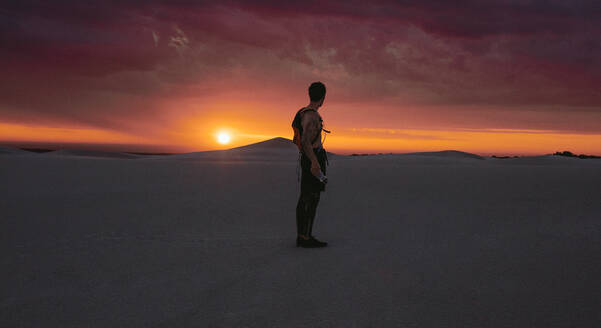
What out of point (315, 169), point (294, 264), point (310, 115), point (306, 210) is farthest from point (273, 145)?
point (294, 264)

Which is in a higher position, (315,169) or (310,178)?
(315,169)

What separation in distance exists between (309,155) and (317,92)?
0.82m

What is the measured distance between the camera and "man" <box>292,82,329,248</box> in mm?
4379

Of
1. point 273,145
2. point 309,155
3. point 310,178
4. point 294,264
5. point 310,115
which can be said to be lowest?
point 294,264

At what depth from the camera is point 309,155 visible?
4.36 metres

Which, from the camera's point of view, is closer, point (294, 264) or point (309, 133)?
point (294, 264)

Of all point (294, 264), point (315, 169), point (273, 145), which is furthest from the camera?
point (273, 145)

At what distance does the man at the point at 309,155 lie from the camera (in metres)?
4.38

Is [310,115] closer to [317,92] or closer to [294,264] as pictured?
[317,92]

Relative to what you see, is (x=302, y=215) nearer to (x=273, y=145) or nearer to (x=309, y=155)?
(x=309, y=155)

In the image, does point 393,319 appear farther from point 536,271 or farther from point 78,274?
point 78,274

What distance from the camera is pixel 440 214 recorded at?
6.61 m

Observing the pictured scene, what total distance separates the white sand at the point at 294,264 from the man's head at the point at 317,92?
183 cm

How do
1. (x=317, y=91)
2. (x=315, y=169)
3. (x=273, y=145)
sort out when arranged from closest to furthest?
(x=315, y=169) → (x=317, y=91) → (x=273, y=145)
